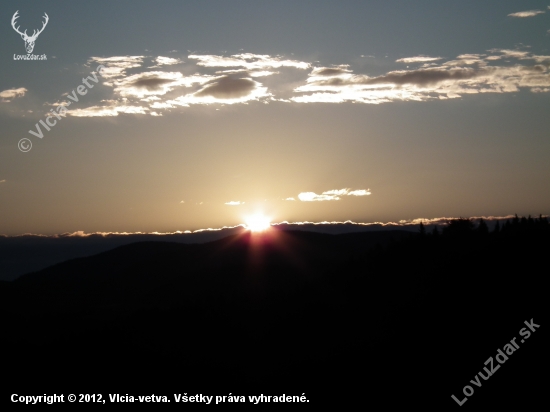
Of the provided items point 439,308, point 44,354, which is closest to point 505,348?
point 439,308

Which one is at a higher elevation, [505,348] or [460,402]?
[505,348]

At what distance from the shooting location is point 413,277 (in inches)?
5231

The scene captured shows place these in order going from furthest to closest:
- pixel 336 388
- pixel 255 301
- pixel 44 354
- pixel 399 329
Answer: pixel 255 301
pixel 44 354
pixel 399 329
pixel 336 388

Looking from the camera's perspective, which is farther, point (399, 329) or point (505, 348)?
point (399, 329)

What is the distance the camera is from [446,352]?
87.9 meters

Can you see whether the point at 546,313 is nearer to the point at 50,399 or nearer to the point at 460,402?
the point at 460,402

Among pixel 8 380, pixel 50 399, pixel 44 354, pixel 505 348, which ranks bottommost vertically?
pixel 505 348

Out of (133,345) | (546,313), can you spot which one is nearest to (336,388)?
(546,313)

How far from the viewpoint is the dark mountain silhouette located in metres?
85.8

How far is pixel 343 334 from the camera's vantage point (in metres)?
120

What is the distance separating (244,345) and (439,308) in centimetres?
4924

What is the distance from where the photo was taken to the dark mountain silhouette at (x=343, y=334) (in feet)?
282

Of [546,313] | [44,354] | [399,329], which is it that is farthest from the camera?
[44,354]

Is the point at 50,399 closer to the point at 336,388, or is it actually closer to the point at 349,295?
the point at 336,388
